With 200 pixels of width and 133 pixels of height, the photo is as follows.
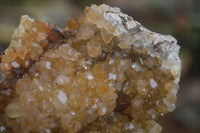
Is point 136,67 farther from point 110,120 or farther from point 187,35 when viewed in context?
point 187,35

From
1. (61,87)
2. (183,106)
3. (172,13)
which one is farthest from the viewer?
(172,13)

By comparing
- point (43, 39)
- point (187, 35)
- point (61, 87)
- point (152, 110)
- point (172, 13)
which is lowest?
point (152, 110)

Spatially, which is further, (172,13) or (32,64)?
(172,13)

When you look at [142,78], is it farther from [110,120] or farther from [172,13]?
[172,13]

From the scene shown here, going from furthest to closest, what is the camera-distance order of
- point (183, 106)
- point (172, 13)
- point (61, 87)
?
1. point (172, 13)
2. point (183, 106)
3. point (61, 87)

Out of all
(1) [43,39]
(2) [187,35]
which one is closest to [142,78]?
(1) [43,39]

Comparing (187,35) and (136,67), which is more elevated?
(187,35)
